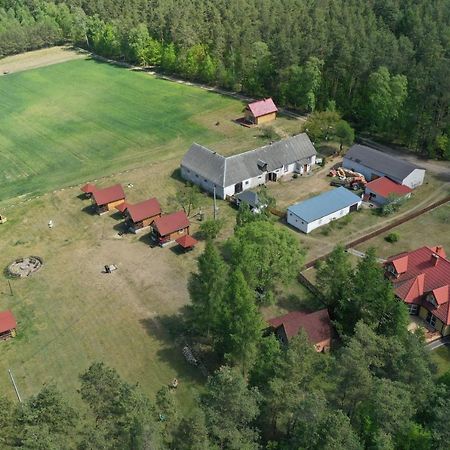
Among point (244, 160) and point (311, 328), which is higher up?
point (311, 328)

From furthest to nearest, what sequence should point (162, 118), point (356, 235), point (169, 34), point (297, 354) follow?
point (169, 34) → point (162, 118) → point (356, 235) → point (297, 354)

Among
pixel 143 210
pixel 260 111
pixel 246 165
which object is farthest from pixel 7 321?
pixel 260 111

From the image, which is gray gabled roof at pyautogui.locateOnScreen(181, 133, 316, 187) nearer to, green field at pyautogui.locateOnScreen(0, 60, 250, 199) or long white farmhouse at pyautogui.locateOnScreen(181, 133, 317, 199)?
long white farmhouse at pyautogui.locateOnScreen(181, 133, 317, 199)

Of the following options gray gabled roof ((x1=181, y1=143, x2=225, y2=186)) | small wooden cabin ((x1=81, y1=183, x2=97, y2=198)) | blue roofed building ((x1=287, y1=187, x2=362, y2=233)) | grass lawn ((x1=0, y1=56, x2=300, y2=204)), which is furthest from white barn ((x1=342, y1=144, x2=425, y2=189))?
small wooden cabin ((x1=81, y1=183, x2=97, y2=198))

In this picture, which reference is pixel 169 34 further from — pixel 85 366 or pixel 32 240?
pixel 85 366

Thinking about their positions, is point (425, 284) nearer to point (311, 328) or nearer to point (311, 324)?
point (311, 324)

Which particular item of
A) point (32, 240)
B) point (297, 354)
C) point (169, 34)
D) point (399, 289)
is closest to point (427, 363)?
point (297, 354)
